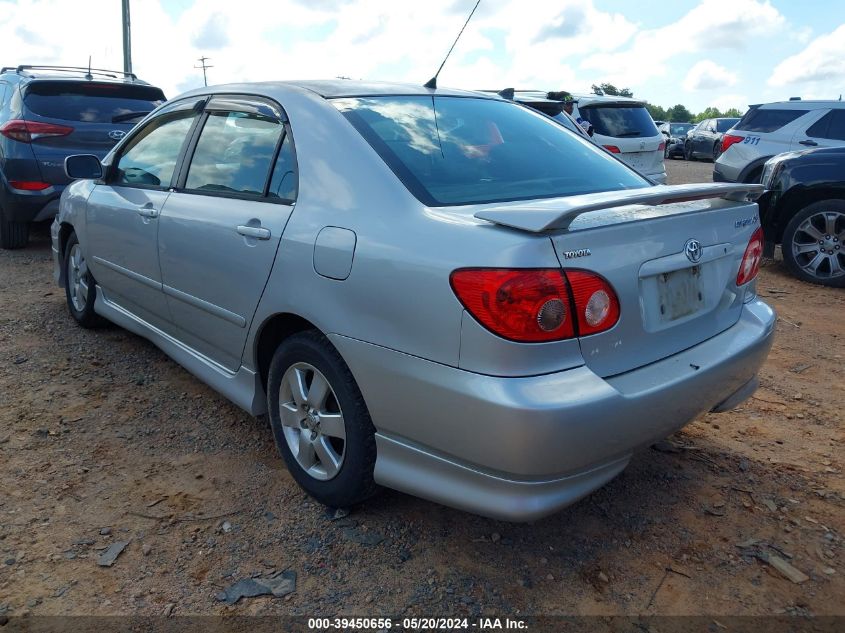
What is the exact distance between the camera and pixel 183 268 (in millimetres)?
3363

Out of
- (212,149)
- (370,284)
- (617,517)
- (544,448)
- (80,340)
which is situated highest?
(212,149)

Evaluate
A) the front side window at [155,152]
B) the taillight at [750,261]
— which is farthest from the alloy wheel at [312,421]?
the taillight at [750,261]

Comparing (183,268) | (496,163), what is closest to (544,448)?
(496,163)

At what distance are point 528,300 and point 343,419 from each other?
879 mm

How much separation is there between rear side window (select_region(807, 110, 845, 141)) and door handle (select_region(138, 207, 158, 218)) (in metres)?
8.62

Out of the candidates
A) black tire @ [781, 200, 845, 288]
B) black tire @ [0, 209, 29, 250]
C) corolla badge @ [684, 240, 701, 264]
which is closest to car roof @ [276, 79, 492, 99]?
corolla badge @ [684, 240, 701, 264]

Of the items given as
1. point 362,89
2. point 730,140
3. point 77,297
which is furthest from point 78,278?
point 730,140

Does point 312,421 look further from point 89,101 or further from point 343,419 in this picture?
point 89,101

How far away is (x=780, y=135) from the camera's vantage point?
9383 mm

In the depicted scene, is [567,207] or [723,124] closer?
[567,207]

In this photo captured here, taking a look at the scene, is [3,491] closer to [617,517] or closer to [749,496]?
[617,517]

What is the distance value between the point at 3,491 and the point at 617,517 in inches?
96.7

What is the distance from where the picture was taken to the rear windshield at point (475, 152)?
2607mm

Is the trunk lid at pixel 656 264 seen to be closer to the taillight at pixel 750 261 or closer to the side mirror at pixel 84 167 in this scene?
the taillight at pixel 750 261
